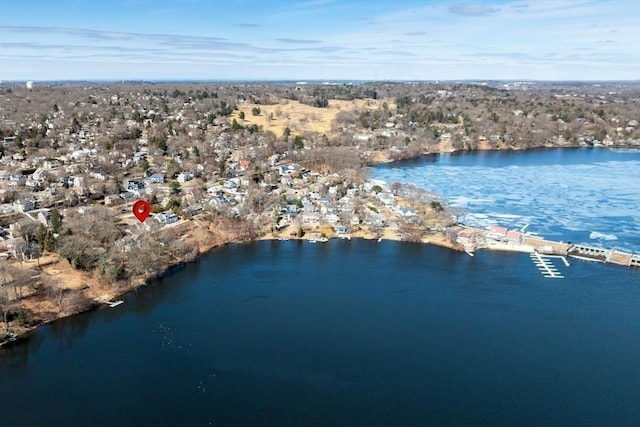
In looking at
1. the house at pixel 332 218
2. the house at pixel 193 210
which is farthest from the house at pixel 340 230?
the house at pixel 193 210

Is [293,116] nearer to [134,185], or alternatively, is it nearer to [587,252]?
[134,185]

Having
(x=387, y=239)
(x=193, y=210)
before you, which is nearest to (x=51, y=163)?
(x=193, y=210)

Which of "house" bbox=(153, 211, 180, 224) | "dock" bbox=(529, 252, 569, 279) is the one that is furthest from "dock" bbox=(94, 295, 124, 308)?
"dock" bbox=(529, 252, 569, 279)

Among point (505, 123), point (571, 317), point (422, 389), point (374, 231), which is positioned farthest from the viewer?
point (505, 123)

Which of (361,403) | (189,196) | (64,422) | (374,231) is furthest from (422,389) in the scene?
(189,196)

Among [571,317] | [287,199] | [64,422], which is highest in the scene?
[287,199]

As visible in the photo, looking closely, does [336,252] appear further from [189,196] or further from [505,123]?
[505,123]

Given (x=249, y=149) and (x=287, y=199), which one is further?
(x=249, y=149)
